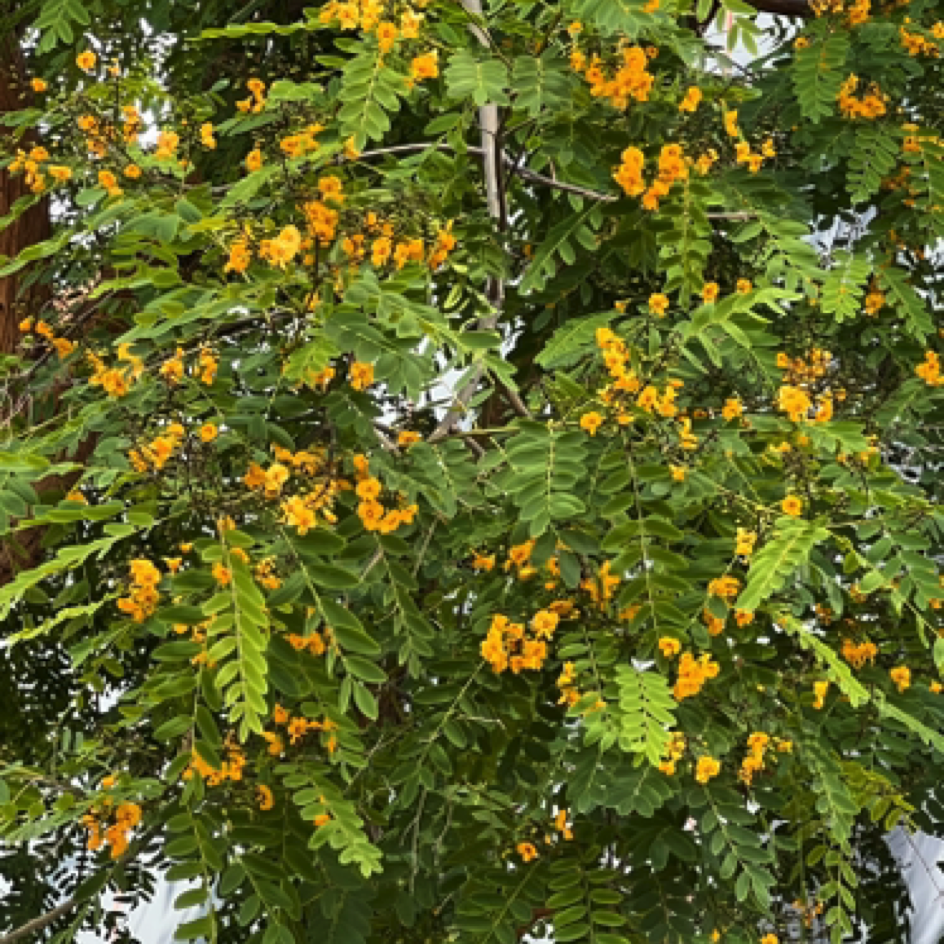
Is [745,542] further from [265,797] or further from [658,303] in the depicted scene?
[265,797]

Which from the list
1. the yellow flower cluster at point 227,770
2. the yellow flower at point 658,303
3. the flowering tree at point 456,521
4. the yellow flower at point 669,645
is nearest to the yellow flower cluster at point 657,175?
the flowering tree at point 456,521

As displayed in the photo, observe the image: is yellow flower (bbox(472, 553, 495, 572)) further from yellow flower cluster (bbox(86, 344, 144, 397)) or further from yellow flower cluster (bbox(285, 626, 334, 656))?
yellow flower cluster (bbox(86, 344, 144, 397))

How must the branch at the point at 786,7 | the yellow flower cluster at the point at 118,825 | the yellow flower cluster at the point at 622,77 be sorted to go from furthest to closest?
the branch at the point at 786,7 < the yellow flower cluster at the point at 622,77 < the yellow flower cluster at the point at 118,825

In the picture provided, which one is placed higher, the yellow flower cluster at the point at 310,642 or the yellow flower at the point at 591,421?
the yellow flower at the point at 591,421

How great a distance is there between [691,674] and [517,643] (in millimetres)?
190

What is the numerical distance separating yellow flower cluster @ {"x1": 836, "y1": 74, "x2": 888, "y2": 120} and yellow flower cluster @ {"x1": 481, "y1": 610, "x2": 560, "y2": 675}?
1.12 meters

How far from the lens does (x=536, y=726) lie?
168 cm

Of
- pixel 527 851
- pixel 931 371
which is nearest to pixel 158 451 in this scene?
pixel 527 851

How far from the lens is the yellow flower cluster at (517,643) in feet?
5.09

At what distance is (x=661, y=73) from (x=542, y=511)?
0.65 m

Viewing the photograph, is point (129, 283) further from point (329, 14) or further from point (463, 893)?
point (463, 893)

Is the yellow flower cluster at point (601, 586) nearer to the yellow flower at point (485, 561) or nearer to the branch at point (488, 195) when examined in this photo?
the yellow flower at point (485, 561)

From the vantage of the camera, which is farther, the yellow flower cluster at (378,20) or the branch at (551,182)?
the branch at (551,182)

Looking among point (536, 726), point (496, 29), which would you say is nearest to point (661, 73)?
point (496, 29)
